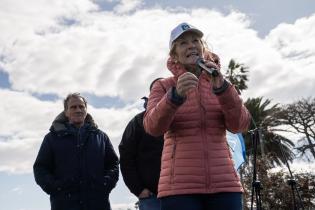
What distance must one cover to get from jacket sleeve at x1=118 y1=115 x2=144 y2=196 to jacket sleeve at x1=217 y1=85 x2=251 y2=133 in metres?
2.13

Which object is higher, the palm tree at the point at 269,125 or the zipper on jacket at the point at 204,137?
the palm tree at the point at 269,125

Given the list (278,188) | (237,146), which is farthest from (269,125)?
(237,146)

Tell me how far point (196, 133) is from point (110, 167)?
8.03ft

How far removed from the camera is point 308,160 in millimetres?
28422

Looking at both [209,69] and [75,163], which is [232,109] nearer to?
[209,69]

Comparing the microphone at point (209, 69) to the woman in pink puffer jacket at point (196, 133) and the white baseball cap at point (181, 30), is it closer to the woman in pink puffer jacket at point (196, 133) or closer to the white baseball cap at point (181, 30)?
the woman in pink puffer jacket at point (196, 133)

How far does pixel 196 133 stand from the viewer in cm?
285

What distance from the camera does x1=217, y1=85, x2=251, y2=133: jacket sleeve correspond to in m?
2.82

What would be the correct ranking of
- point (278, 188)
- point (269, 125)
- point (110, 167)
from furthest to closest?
point (269, 125) < point (278, 188) < point (110, 167)

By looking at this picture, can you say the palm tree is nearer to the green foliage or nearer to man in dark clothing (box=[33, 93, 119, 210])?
the green foliage

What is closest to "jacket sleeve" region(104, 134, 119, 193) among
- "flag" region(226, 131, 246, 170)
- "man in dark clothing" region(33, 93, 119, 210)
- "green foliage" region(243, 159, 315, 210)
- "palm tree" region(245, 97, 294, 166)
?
"man in dark clothing" region(33, 93, 119, 210)

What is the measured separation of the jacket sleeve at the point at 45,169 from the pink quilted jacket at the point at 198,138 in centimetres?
209

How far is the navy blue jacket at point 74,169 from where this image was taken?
473cm

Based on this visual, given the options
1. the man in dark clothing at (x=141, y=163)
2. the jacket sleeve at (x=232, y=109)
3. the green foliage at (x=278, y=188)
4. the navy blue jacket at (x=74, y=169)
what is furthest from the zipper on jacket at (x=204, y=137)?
the green foliage at (x=278, y=188)
